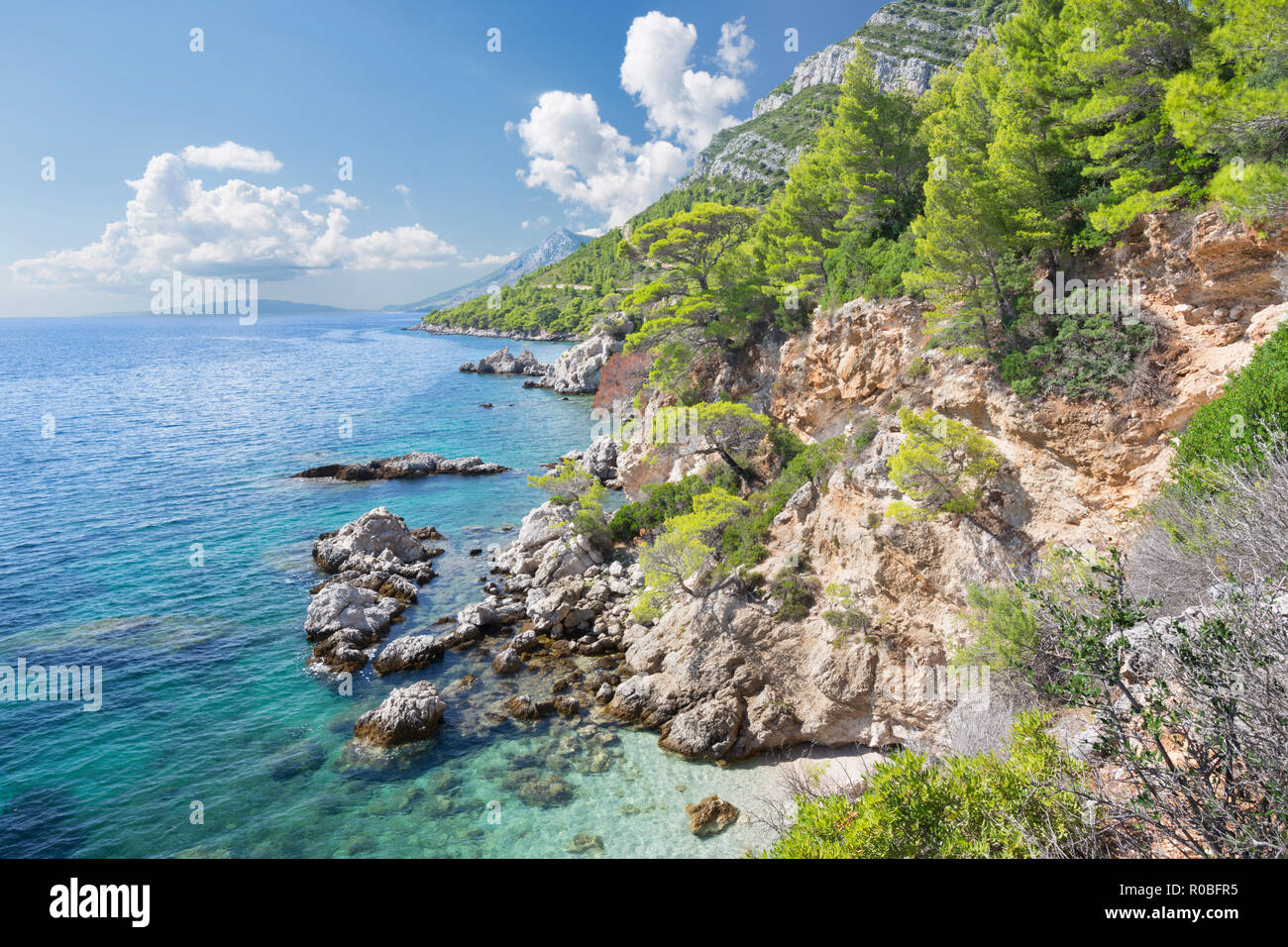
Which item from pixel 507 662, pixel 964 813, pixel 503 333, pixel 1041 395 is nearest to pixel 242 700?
pixel 507 662

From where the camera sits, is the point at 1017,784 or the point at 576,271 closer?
the point at 1017,784

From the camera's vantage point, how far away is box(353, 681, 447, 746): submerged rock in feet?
54.7

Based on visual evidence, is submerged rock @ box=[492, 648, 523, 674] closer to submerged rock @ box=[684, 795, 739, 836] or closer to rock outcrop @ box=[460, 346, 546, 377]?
submerged rock @ box=[684, 795, 739, 836]

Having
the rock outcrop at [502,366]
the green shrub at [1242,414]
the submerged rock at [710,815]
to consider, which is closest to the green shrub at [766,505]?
the submerged rock at [710,815]

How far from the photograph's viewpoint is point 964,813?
23.0ft

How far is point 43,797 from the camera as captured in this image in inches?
589

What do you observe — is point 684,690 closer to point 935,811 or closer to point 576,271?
point 935,811

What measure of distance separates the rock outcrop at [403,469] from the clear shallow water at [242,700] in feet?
4.97

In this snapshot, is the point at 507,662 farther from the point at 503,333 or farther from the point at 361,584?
the point at 503,333

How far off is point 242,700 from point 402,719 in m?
6.61

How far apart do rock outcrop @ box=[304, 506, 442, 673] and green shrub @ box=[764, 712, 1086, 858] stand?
56.7 ft

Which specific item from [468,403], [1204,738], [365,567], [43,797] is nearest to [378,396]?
[468,403]

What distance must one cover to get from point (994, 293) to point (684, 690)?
1567cm

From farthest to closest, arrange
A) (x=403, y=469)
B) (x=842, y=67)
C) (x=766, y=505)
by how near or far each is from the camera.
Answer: (x=842, y=67) → (x=403, y=469) → (x=766, y=505)
